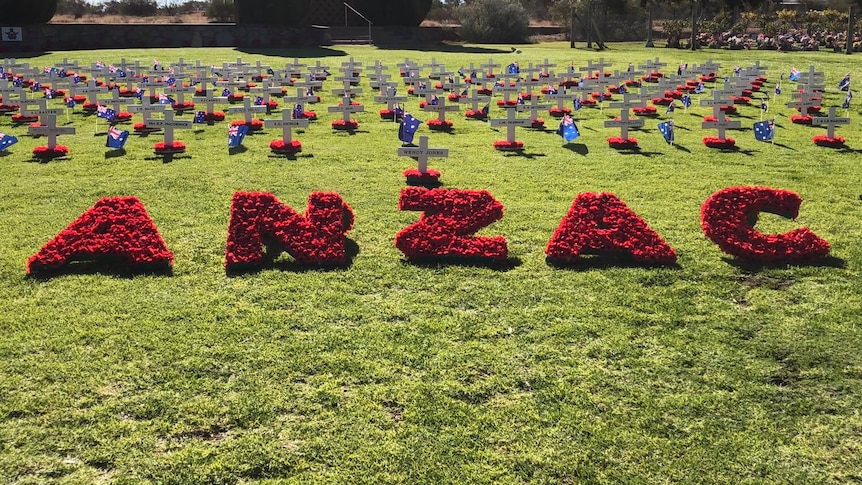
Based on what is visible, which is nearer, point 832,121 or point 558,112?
point 832,121

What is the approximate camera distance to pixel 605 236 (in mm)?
7086

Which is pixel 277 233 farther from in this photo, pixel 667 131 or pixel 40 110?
pixel 40 110

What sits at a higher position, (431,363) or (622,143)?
(622,143)

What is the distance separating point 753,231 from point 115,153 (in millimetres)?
9159

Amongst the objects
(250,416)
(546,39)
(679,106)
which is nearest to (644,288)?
(250,416)

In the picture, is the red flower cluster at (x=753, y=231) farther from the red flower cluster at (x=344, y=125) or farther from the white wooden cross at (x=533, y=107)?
the red flower cluster at (x=344, y=125)

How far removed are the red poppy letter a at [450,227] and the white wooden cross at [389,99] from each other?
318 inches

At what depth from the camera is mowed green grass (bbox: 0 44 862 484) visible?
4.22 meters

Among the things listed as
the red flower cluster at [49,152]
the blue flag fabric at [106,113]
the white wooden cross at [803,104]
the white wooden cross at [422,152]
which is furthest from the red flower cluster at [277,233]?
the white wooden cross at [803,104]

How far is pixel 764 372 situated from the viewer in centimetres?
512

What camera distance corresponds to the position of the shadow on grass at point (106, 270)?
6770 mm

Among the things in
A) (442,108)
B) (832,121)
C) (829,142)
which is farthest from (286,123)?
(832,121)

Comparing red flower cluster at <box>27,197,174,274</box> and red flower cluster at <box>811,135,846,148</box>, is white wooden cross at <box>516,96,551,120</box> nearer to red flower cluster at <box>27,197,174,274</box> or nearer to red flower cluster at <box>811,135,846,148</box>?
red flower cluster at <box>811,135,846,148</box>

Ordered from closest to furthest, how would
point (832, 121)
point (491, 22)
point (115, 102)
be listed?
point (832, 121) → point (115, 102) → point (491, 22)
